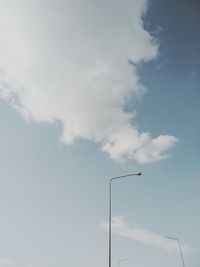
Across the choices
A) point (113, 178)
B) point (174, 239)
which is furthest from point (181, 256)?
point (113, 178)

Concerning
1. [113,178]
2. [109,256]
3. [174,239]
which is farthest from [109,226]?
[174,239]

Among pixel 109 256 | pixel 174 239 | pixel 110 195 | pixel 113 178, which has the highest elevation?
pixel 174 239

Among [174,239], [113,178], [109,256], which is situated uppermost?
[174,239]

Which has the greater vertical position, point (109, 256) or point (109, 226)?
point (109, 226)

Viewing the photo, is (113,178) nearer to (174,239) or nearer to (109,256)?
(109,256)

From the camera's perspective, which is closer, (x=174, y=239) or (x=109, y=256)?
(x=109, y=256)

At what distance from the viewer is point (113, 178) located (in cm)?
2998

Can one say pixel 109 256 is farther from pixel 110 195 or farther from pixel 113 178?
pixel 113 178

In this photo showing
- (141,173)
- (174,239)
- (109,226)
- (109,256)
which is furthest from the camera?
(174,239)

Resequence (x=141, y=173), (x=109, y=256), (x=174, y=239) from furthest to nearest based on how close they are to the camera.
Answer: (x=174, y=239) → (x=141, y=173) → (x=109, y=256)

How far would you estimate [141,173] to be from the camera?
28234 millimetres

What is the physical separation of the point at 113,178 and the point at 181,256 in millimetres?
31444

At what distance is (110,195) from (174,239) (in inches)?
1182

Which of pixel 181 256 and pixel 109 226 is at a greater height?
pixel 181 256
